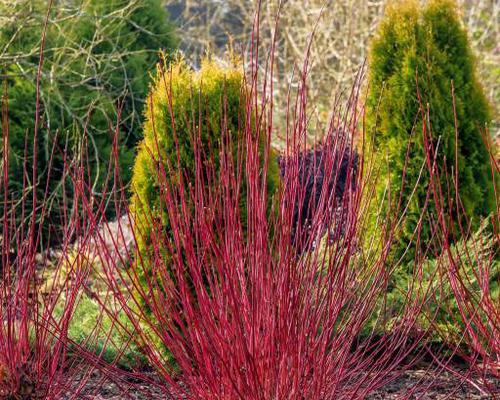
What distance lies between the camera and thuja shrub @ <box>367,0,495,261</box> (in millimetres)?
5047

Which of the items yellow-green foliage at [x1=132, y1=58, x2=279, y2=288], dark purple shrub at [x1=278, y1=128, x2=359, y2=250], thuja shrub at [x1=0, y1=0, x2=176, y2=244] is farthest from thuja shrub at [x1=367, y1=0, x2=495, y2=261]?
thuja shrub at [x1=0, y1=0, x2=176, y2=244]

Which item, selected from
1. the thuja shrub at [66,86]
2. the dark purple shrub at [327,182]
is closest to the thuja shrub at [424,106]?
the dark purple shrub at [327,182]

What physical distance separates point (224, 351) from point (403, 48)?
3.28 m

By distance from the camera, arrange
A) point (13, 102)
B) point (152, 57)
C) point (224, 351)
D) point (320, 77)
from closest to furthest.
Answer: point (224, 351), point (13, 102), point (152, 57), point (320, 77)

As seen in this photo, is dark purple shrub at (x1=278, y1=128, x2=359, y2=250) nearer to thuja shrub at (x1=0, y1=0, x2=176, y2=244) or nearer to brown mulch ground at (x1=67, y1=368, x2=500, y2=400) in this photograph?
brown mulch ground at (x1=67, y1=368, x2=500, y2=400)

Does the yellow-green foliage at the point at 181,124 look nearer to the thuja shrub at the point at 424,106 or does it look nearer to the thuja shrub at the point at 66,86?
the thuja shrub at the point at 424,106

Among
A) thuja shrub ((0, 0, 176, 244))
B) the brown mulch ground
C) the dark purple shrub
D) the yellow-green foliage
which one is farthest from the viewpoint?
thuja shrub ((0, 0, 176, 244))

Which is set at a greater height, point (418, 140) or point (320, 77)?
point (320, 77)

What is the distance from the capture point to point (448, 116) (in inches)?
201

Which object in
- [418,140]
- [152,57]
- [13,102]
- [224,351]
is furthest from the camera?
[152,57]

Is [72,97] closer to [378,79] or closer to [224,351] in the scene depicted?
[378,79]

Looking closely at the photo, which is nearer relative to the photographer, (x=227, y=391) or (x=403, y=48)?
(x=227, y=391)

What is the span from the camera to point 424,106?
5008mm

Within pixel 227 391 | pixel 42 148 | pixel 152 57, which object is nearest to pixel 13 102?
pixel 42 148
